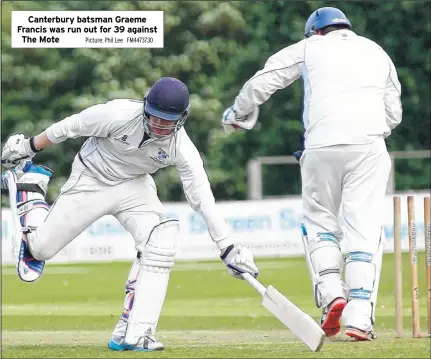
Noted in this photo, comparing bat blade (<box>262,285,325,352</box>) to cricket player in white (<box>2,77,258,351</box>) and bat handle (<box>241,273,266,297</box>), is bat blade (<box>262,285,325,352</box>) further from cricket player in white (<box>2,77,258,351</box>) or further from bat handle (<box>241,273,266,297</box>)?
cricket player in white (<box>2,77,258,351</box>)

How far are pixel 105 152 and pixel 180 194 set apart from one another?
17255 millimetres

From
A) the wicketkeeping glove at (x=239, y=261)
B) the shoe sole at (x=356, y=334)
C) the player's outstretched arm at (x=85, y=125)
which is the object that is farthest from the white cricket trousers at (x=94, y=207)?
the shoe sole at (x=356, y=334)

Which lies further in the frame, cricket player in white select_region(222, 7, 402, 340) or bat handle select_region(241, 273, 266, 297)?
cricket player in white select_region(222, 7, 402, 340)

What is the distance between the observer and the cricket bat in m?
5.49

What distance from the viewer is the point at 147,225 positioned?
6301 mm

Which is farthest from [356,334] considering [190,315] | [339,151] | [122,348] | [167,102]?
[190,315]

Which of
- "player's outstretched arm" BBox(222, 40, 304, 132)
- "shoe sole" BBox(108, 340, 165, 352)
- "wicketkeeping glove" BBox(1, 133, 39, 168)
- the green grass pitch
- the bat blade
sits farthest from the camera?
"wicketkeeping glove" BBox(1, 133, 39, 168)

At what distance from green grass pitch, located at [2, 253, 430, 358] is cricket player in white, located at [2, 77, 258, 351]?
1.06 ft

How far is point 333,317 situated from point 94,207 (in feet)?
4.34

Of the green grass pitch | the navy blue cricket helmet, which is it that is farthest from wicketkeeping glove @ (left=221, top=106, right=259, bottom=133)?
the green grass pitch

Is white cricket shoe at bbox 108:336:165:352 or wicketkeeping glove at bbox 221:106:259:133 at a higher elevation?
wicketkeeping glove at bbox 221:106:259:133

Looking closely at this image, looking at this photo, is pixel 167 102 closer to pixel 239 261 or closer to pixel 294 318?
pixel 239 261

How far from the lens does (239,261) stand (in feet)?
19.7

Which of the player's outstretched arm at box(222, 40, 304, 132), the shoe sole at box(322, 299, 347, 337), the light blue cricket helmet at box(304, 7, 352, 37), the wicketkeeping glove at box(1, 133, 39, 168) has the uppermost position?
the light blue cricket helmet at box(304, 7, 352, 37)
